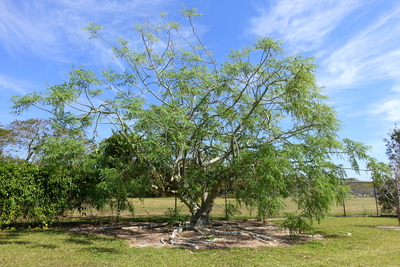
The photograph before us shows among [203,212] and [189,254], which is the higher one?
[203,212]

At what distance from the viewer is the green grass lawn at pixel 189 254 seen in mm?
6199

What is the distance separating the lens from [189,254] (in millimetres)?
7043

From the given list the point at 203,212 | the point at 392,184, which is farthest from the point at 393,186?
the point at 203,212

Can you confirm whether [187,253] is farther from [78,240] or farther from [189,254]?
[78,240]

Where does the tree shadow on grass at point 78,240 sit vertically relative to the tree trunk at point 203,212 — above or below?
below

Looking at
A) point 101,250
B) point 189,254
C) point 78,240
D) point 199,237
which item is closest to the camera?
point 189,254

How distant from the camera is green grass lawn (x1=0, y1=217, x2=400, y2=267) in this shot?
244 inches

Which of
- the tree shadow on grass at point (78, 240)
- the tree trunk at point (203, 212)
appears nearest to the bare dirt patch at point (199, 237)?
the tree trunk at point (203, 212)

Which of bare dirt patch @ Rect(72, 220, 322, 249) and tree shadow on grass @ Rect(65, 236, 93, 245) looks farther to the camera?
tree shadow on grass @ Rect(65, 236, 93, 245)

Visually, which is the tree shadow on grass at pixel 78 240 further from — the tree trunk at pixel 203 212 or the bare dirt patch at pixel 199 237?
the tree trunk at pixel 203 212

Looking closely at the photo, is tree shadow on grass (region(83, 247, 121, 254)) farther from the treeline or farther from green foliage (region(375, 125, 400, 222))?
green foliage (region(375, 125, 400, 222))

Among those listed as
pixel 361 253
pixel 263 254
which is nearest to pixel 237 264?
Result: pixel 263 254

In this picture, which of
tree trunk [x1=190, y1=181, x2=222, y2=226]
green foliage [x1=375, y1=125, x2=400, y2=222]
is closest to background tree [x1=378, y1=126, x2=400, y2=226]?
green foliage [x1=375, y1=125, x2=400, y2=222]

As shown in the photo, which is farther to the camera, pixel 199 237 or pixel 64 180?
pixel 64 180
